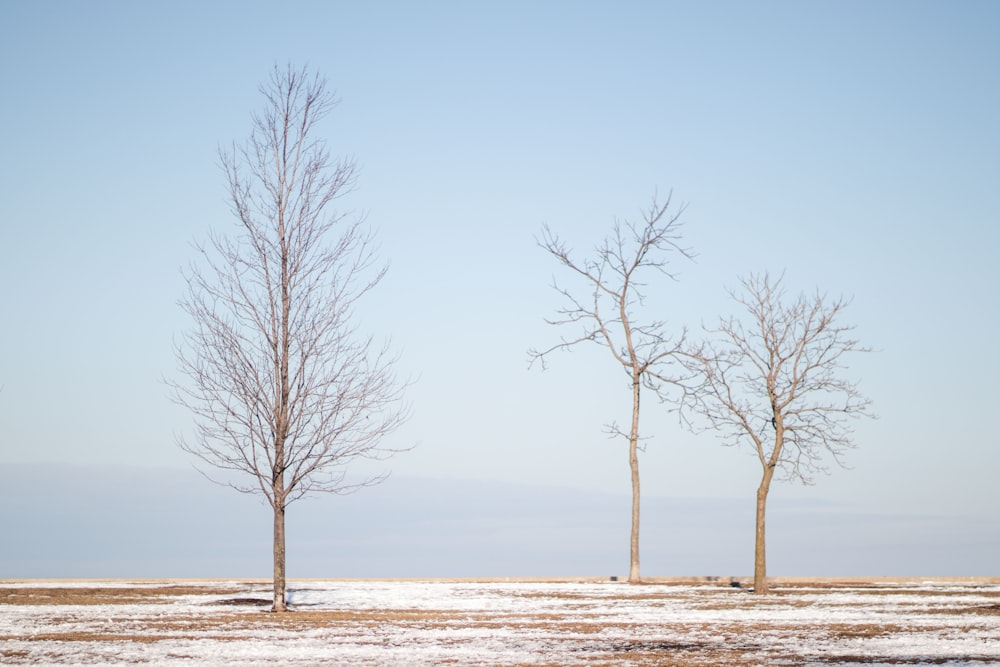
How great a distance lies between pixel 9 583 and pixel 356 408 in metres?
14.2

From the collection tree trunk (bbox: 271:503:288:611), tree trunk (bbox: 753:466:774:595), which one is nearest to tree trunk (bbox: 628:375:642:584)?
tree trunk (bbox: 753:466:774:595)

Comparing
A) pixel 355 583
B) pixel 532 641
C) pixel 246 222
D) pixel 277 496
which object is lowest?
pixel 355 583

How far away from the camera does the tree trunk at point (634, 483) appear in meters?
33.4

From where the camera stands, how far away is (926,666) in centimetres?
1319

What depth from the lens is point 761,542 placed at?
3059 centimetres

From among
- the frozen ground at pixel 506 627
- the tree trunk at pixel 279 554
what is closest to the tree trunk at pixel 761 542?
the frozen ground at pixel 506 627

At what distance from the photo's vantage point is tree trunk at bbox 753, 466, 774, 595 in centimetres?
2919

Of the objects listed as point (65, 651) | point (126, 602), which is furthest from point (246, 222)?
point (65, 651)

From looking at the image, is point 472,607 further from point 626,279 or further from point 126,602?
point 626,279

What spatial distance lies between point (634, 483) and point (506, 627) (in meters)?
16.6

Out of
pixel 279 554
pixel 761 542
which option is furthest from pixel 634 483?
pixel 279 554

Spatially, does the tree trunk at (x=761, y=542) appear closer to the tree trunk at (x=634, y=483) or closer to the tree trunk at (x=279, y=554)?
the tree trunk at (x=634, y=483)

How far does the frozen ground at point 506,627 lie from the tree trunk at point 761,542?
2.22ft

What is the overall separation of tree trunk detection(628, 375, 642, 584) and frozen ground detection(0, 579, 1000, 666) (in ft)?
13.5
